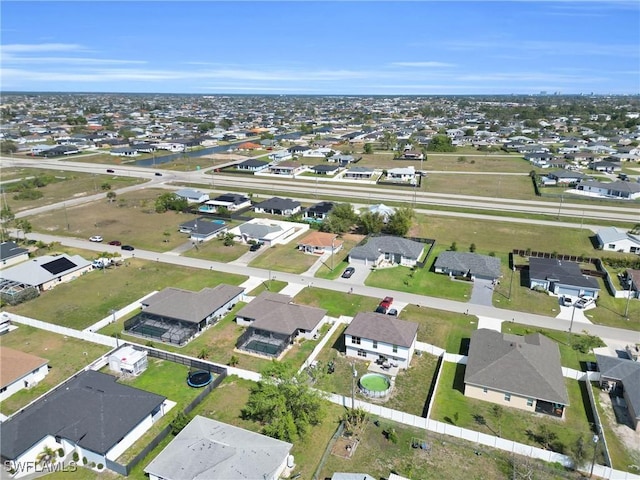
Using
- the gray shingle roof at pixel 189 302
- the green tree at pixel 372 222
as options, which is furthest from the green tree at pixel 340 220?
the gray shingle roof at pixel 189 302

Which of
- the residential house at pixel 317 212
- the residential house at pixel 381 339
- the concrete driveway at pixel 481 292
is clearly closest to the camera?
the residential house at pixel 381 339

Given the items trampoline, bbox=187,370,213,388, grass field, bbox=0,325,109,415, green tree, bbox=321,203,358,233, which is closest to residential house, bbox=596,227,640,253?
green tree, bbox=321,203,358,233

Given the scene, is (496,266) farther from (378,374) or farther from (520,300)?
(378,374)

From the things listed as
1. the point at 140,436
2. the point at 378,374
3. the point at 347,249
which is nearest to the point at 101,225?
the point at 347,249

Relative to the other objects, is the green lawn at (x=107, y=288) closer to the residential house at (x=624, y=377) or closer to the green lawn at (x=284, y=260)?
the green lawn at (x=284, y=260)

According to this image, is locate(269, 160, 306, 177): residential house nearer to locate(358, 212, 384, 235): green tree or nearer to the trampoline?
locate(358, 212, 384, 235): green tree

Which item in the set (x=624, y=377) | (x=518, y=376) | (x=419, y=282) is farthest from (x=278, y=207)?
(x=624, y=377)
